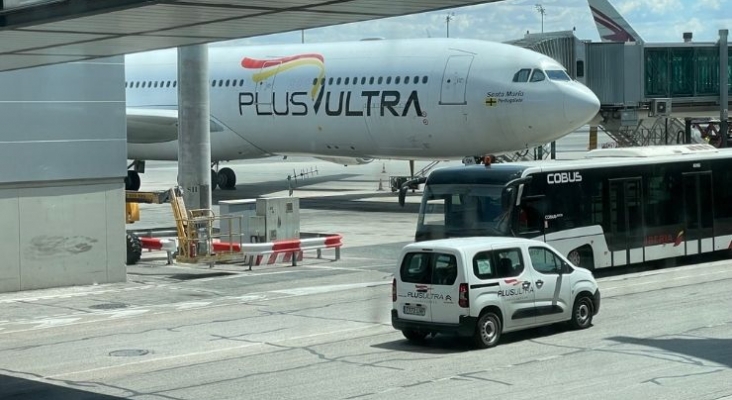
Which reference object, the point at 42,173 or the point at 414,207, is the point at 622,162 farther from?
the point at 414,207

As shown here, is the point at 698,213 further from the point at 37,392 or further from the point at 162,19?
the point at 162,19

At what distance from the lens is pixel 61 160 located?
27.5m

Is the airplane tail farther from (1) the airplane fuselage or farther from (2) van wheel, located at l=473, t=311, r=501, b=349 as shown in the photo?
(2) van wheel, located at l=473, t=311, r=501, b=349

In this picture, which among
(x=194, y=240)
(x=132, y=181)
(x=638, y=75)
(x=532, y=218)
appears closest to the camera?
(x=532, y=218)

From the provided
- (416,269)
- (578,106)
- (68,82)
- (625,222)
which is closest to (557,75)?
(578,106)

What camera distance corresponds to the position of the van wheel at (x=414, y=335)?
65.0 ft

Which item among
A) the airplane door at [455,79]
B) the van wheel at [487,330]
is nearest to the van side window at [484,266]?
the van wheel at [487,330]

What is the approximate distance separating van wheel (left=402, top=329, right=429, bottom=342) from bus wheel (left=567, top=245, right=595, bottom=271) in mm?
9094

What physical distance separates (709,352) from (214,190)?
1606 inches

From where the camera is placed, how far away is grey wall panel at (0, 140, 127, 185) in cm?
2666

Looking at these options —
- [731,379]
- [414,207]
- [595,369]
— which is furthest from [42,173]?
[414,207]

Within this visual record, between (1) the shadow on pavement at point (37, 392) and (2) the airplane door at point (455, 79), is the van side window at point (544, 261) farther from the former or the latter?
(2) the airplane door at point (455, 79)

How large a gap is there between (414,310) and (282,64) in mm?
30466

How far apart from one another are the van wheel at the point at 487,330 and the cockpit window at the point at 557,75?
2330cm
